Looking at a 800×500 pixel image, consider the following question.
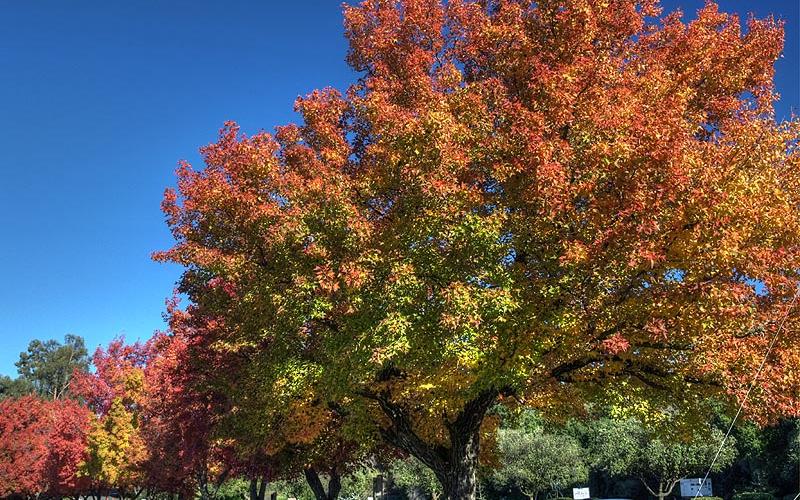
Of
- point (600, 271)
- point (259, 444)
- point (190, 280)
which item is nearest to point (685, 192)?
point (600, 271)

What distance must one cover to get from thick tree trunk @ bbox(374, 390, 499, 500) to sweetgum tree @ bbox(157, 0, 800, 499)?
5cm

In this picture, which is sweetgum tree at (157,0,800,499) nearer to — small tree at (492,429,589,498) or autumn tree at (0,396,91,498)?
small tree at (492,429,589,498)

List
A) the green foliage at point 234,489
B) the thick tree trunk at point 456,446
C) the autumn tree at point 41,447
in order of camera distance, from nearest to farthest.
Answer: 1. the thick tree trunk at point 456,446
2. the autumn tree at point 41,447
3. the green foliage at point 234,489

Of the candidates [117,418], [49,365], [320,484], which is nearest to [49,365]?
[49,365]

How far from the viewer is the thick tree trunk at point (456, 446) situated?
13336 millimetres


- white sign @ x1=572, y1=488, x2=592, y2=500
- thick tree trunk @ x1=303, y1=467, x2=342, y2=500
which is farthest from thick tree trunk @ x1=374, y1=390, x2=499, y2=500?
white sign @ x1=572, y1=488, x2=592, y2=500

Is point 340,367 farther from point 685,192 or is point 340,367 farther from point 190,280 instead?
point 685,192

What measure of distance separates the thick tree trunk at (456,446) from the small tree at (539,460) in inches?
1166

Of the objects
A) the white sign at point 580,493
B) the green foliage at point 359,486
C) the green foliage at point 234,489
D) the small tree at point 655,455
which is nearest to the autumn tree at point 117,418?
the green foliage at point 234,489

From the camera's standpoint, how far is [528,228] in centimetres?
1059

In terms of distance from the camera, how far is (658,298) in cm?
1017

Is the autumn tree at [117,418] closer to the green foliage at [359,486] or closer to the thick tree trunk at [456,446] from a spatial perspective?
the green foliage at [359,486]

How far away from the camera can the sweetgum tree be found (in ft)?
32.3

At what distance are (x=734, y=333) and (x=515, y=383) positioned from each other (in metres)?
4.51
